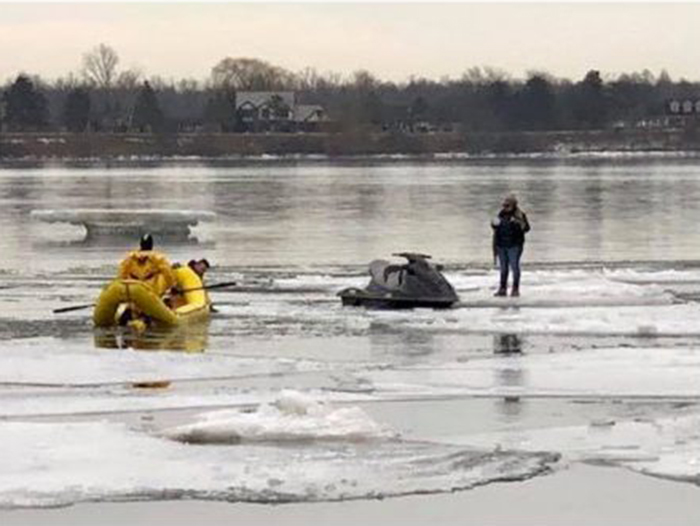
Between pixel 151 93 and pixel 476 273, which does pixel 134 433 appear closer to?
pixel 476 273

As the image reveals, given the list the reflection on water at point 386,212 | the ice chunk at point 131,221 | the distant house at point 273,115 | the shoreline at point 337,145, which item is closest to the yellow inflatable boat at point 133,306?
the reflection on water at point 386,212

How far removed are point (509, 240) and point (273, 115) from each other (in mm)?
167984

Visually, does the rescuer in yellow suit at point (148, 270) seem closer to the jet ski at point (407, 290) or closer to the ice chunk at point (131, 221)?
the jet ski at point (407, 290)

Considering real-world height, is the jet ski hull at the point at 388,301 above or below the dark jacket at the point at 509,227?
below

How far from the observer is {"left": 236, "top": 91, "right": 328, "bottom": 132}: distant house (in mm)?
189500

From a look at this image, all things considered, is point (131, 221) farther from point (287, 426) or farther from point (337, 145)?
point (337, 145)

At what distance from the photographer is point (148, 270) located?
900 inches

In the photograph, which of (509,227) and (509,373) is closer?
(509,373)

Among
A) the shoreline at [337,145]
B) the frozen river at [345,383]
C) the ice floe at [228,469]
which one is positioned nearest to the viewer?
the ice floe at [228,469]

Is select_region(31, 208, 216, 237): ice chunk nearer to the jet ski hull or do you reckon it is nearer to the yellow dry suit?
the jet ski hull

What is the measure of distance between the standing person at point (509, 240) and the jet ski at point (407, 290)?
55.1 inches

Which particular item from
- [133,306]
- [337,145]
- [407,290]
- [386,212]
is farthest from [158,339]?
[337,145]

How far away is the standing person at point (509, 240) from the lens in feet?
85.8

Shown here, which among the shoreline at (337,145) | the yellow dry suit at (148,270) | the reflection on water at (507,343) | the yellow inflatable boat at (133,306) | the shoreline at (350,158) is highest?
the yellow dry suit at (148,270)
